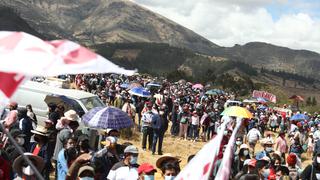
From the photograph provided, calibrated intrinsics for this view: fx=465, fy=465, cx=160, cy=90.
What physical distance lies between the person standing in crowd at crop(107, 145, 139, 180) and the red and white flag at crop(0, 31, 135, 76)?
12.4 ft

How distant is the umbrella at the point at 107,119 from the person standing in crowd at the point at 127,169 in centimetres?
319

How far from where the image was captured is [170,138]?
63.3 feet

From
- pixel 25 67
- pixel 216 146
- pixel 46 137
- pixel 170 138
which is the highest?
pixel 25 67

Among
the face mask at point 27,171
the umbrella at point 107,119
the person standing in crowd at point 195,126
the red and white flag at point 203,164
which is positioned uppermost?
the red and white flag at point 203,164

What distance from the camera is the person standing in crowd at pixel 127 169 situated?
6082mm

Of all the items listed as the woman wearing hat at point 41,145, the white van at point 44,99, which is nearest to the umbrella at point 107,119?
the woman wearing hat at point 41,145

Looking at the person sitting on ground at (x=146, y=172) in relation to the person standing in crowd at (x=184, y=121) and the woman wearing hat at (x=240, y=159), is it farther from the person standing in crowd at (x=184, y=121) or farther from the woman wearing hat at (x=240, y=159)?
the person standing in crowd at (x=184, y=121)

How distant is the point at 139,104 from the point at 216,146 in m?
17.1

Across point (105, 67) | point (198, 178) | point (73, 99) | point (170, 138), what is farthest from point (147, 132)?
point (105, 67)

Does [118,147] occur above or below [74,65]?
below

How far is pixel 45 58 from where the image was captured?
235cm

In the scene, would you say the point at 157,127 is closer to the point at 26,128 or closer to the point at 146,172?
the point at 26,128

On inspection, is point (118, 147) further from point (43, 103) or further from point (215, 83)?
point (215, 83)

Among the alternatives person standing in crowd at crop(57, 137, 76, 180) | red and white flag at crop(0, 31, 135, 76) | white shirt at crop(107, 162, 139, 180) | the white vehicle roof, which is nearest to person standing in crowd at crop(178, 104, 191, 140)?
the white vehicle roof
